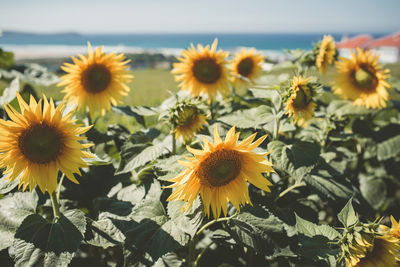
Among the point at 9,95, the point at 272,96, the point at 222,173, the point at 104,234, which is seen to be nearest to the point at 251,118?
the point at 272,96

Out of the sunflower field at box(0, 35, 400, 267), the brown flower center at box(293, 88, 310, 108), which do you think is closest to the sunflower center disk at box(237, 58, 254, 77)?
the sunflower field at box(0, 35, 400, 267)

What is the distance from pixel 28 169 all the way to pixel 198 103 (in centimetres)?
97

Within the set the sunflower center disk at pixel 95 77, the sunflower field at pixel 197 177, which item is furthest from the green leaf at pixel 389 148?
the sunflower center disk at pixel 95 77

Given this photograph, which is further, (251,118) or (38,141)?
(251,118)

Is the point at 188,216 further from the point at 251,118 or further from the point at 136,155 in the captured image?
the point at 251,118

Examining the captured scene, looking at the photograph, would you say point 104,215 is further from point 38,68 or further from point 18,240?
point 38,68

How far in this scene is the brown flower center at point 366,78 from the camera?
256 cm

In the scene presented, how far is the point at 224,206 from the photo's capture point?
1.47 meters

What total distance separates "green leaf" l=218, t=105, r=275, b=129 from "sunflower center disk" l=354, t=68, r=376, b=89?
3.94ft

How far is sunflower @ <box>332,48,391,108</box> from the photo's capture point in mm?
2527

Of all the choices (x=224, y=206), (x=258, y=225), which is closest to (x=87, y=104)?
(x=224, y=206)

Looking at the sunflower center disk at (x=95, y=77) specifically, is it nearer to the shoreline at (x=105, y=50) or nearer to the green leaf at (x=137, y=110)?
the shoreline at (x=105, y=50)

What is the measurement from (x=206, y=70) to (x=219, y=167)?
1273 mm

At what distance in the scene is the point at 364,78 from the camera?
2553 mm
